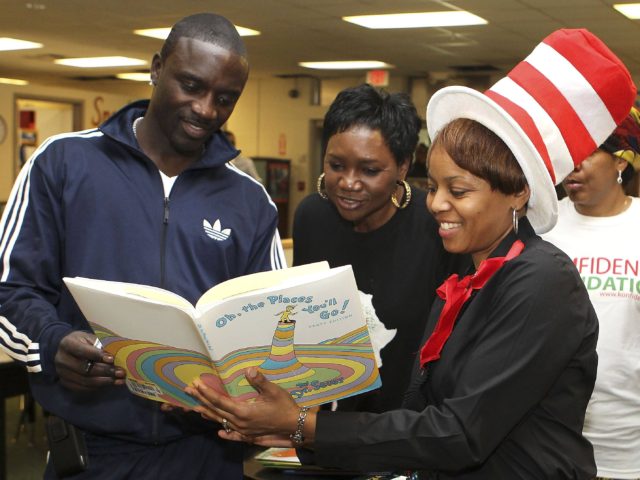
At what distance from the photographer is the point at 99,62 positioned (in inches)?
507

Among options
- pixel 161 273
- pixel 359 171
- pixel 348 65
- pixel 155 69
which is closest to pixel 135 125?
pixel 155 69

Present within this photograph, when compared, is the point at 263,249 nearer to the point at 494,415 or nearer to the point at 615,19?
the point at 494,415

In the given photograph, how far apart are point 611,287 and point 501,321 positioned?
1107mm

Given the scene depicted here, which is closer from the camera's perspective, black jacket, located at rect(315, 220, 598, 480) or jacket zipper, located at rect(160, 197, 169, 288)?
black jacket, located at rect(315, 220, 598, 480)

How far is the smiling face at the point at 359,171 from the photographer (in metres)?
2.19

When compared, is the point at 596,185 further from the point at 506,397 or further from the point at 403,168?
the point at 506,397

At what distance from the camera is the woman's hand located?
1440 mm

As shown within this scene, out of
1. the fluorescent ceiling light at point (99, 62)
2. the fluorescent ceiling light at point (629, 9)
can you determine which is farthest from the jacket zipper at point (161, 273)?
the fluorescent ceiling light at point (99, 62)

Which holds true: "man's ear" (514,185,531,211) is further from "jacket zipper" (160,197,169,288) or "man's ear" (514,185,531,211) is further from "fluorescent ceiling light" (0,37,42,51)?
"fluorescent ceiling light" (0,37,42,51)

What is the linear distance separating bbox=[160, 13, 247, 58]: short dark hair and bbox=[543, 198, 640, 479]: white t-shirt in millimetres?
1218

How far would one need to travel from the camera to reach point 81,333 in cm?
162

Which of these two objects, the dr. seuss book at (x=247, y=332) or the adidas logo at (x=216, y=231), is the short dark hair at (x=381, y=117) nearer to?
the adidas logo at (x=216, y=231)

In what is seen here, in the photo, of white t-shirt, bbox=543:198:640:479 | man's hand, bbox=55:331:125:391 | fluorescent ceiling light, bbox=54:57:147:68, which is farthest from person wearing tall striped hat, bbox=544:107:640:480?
fluorescent ceiling light, bbox=54:57:147:68

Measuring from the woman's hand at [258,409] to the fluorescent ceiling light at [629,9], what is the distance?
7068mm
